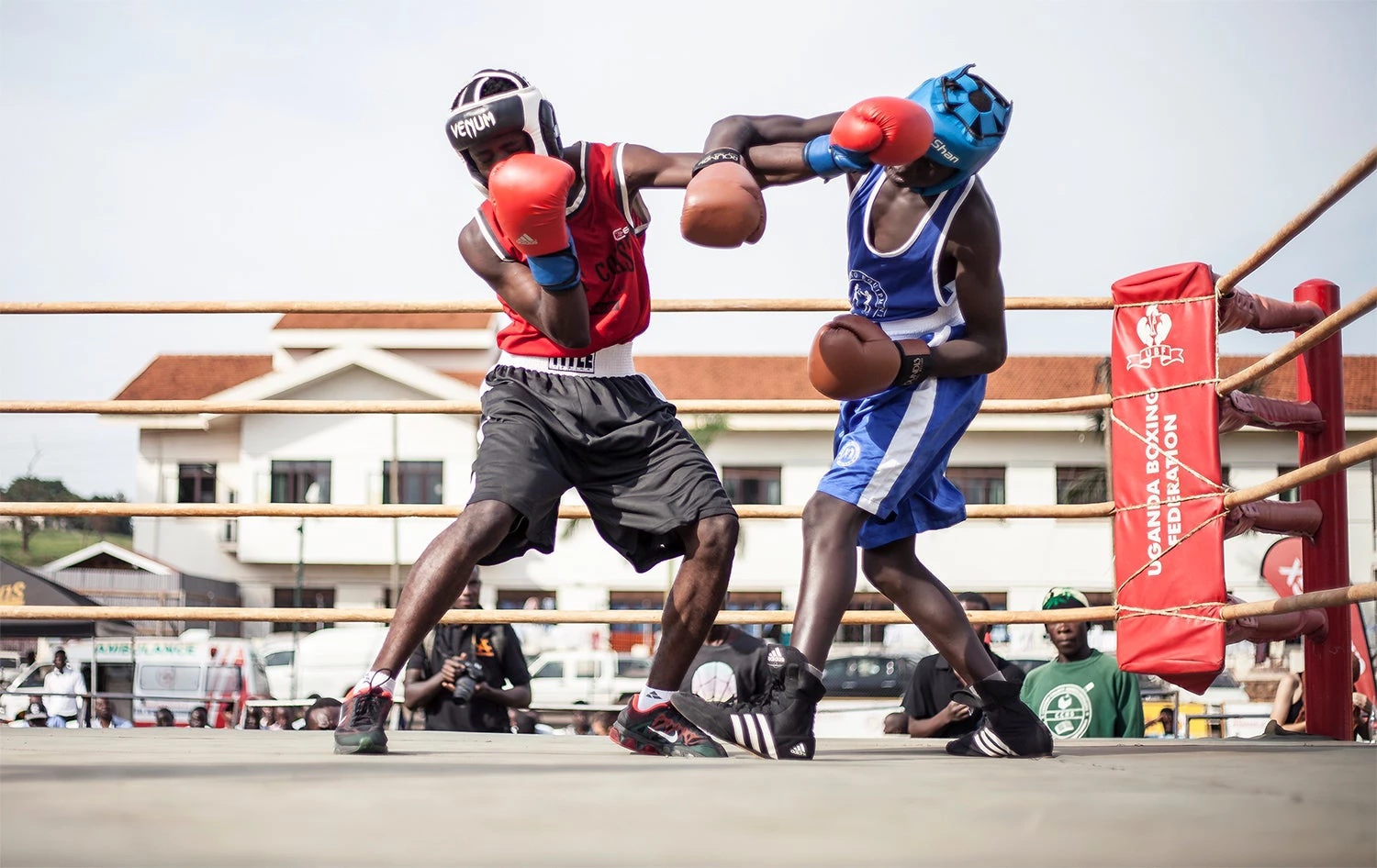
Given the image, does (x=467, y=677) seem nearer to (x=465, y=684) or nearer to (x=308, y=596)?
(x=465, y=684)

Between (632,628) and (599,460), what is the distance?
87.7 feet

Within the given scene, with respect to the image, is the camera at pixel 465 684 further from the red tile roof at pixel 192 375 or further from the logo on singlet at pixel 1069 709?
the red tile roof at pixel 192 375

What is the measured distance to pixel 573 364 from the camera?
2.92 meters

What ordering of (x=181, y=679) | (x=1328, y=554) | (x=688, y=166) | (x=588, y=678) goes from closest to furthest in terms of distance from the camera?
(x=688, y=166), (x=1328, y=554), (x=181, y=679), (x=588, y=678)

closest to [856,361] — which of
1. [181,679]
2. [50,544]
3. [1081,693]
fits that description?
[1081,693]

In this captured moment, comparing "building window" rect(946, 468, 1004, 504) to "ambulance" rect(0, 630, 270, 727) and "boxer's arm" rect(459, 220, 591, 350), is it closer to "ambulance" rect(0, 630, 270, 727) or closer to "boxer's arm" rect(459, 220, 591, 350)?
"ambulance" rect(0, 630, 270, 727)

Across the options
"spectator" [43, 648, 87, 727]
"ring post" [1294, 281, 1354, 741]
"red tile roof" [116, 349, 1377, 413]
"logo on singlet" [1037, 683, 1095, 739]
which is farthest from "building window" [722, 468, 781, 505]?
"ring post" [1294, 281, 1354, 741]

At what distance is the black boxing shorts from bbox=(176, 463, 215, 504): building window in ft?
98.1

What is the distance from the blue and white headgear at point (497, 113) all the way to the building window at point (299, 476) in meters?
28.4

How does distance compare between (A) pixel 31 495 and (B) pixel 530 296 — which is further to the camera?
(A) pixel 31 495

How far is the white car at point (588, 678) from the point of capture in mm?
19391

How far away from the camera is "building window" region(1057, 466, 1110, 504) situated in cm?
2758

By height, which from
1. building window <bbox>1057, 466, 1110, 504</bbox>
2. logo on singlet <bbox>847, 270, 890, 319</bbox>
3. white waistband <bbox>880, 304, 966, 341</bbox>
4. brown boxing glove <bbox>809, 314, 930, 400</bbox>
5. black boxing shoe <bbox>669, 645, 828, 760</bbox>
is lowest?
black boxing shoe <bbox>669, 645, 828, 760</bbox>

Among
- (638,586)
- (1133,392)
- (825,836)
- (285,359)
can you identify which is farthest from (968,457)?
(825,836)
